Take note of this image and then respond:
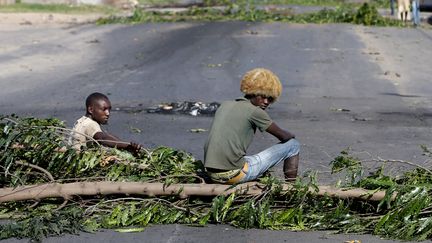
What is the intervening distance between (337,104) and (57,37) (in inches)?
465

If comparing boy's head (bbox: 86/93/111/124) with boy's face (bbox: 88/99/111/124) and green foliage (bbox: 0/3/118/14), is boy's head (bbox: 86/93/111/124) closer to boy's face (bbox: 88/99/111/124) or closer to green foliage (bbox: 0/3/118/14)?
boy's face (bbox: 88/99/111/124)

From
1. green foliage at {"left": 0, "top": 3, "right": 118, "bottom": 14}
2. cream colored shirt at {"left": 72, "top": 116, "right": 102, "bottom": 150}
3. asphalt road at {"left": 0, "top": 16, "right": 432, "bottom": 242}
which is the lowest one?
green foliage at {"left": 0, "top": 3, "right": 118, "bottom": 14}

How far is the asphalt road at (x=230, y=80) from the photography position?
37.7 feet

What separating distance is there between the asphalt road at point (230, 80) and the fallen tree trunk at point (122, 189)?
372 millimetres

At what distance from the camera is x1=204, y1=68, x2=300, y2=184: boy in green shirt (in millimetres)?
8062

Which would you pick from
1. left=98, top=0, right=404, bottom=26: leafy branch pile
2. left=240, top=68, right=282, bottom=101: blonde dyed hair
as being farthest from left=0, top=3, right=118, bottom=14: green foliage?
left=240, top=68, right=282, bottom=101: blonde dyed hair

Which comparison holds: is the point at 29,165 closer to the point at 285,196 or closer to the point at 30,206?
the point at 30,206

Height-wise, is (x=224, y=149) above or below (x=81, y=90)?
above

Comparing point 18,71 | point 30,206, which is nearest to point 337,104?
point 18,71

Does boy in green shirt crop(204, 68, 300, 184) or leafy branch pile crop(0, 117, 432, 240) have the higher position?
boy in green shirt crop(204, 68, 300, 184)

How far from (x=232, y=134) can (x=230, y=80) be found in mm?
9503

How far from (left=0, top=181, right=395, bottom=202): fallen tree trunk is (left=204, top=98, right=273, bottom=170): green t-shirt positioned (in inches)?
8.2

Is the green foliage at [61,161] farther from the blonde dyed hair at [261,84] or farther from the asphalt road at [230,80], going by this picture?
the asphalt road at [230,80]

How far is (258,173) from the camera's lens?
325 inches
